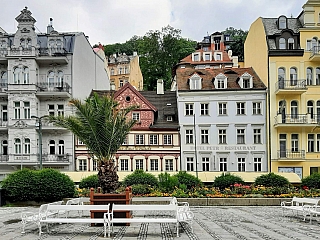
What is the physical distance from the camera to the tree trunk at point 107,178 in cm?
1597

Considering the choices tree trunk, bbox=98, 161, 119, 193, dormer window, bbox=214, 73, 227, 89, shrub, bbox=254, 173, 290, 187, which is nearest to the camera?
tree trunk, bbox=98, 161, 119, 193

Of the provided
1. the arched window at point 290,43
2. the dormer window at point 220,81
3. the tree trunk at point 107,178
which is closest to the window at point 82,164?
the dormer window at point 220,81

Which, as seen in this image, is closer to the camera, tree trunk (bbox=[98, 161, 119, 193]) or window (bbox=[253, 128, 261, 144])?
tree trunk (bbox=[98, 161, 119, 193])

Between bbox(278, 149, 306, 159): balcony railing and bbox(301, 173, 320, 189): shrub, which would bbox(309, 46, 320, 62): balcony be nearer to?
bbox(278, 149, 306, 159): balcony railing

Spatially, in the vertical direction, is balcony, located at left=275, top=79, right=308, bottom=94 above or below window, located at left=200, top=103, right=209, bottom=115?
above

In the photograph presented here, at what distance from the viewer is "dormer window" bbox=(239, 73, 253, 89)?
136ft

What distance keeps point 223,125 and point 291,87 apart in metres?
6.67

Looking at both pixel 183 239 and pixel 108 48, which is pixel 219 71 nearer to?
pixel 183 239

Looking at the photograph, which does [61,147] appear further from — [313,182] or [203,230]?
[203,230]

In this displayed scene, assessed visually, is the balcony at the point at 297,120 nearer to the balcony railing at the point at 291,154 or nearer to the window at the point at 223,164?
the balcony railing at the point at 291,154

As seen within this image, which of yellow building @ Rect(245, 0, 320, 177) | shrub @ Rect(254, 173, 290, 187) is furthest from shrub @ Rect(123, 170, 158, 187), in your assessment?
yellow building @ Rect(245, 0, 320, 177)

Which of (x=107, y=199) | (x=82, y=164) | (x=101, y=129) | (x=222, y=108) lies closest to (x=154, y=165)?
(x=82, y=164)

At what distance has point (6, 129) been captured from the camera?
1570 inches

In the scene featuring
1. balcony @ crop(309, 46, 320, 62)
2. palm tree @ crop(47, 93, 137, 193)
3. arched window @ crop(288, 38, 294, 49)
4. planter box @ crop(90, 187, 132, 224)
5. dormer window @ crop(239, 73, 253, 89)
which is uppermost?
arched window @ crop(288, 38, 294, 49)
